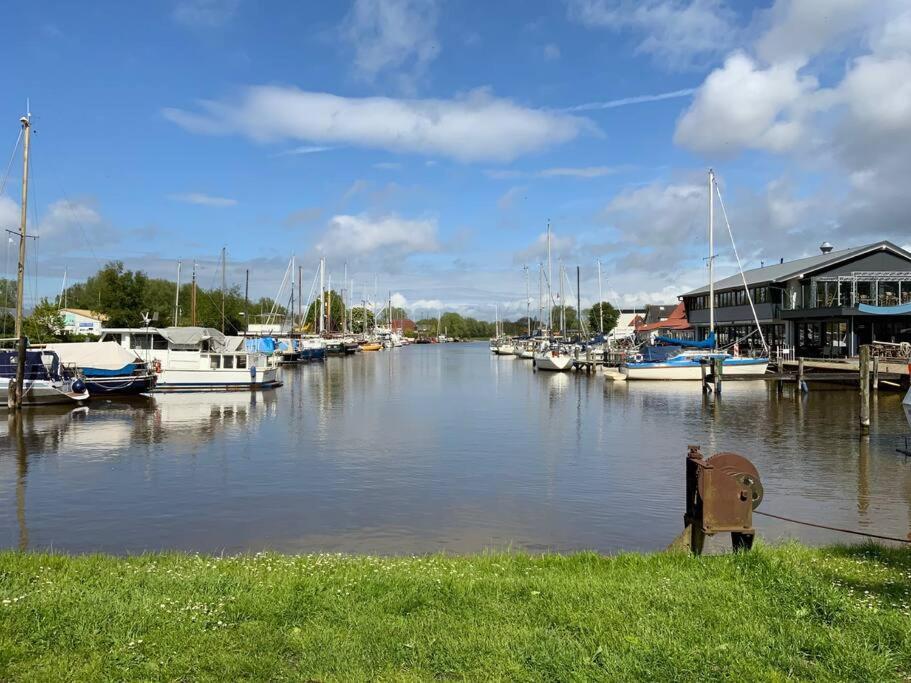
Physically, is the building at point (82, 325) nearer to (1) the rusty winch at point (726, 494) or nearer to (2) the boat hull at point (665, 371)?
(2) the boat hull at point (665, 371)

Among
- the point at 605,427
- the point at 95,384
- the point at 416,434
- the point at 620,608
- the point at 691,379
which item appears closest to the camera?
the point at 620,608

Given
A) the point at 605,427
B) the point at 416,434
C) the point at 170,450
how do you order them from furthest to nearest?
the point at 605,427
the point at 416,434
the point at 170,450

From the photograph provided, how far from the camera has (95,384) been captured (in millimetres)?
44375

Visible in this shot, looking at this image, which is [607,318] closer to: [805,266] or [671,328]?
[671,328]

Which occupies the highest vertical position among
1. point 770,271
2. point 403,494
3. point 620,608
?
point 770,271

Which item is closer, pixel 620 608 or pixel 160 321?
pixel 620 608

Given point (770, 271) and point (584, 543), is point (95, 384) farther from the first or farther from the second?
point (770, 271)

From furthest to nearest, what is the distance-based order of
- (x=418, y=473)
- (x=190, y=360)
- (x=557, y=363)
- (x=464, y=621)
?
(x=557, y=363) → (x=190, y=360) → (x=418, y=473) → (x=464, y=621)

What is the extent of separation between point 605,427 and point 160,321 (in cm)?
7801

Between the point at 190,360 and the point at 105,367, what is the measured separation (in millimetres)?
5501

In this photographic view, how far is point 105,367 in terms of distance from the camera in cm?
4488

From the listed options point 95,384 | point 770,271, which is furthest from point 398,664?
point 770,271

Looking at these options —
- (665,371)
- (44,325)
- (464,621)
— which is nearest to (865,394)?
(464,621)

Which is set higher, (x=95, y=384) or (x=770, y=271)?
(x=770, y=271)
